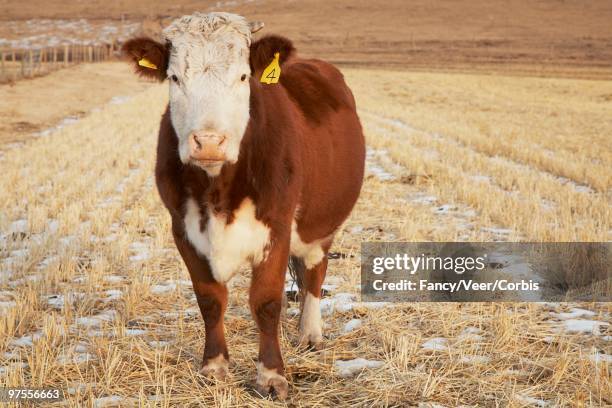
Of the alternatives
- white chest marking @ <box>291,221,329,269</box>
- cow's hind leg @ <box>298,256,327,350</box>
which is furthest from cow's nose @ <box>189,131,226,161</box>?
cow's hind leg @ <box>298,256,327,350</box>

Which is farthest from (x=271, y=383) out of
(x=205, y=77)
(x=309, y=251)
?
(x=205, y=77)

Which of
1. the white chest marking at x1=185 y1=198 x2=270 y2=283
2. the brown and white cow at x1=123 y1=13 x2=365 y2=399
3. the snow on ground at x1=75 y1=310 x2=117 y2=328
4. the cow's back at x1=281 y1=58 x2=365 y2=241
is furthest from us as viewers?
the snow on ground at x1=75 y1=310 x2=117 y2=328

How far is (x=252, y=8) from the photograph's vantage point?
334 ft

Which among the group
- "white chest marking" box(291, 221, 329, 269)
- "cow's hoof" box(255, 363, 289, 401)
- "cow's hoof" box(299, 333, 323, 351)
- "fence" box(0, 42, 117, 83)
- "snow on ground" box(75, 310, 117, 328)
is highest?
"white chest marking" box(291, 221, 329, 269)

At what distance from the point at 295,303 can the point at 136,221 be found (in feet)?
9.79

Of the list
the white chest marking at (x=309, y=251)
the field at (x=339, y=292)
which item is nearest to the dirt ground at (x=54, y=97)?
the field at (x=339, y=292)

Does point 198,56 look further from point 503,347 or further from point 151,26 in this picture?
point 151,26

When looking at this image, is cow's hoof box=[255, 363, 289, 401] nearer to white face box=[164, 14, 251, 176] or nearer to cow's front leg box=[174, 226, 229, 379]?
cow's front leg box=[174, 226, 229, 379]

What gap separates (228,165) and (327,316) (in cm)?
195

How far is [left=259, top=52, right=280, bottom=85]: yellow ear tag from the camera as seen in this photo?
12.3ft

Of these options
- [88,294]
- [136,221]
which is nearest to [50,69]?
[136,221]

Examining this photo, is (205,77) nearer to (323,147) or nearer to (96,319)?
(323,147)

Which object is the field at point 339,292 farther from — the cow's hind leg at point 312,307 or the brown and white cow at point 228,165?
the brown and white cow at point 228,165

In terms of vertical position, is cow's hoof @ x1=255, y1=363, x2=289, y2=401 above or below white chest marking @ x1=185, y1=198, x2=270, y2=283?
below
